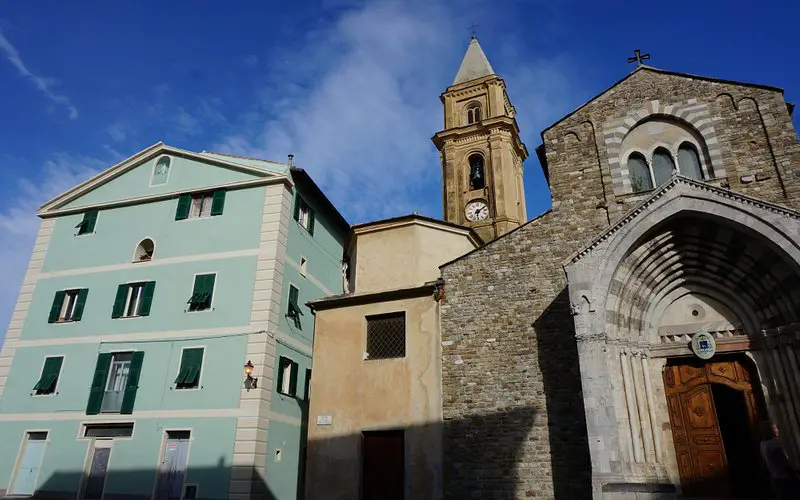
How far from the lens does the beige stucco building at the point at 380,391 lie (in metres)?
13.3

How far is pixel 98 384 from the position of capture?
1705 cm

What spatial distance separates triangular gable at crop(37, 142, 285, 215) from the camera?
1967 cm

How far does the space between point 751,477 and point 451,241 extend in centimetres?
998

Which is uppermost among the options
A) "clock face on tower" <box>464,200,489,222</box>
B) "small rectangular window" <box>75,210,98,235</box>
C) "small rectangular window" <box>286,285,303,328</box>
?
"clock face on tower" <box>464,200,489,222</box>

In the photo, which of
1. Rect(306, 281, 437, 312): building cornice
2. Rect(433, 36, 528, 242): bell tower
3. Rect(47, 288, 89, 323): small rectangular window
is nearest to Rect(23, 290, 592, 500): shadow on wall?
Rect(306, 281, 437, 312): building cornice

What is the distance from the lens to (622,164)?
13961 mm

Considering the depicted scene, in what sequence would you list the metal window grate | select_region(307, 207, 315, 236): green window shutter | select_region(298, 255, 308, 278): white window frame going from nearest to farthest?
1. the metal window grate
2. select_region(298, 255, 308, 278): white window frame
3. select_region(307, 207, 315, 236): green window shutter

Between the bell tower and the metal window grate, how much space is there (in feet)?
53.6

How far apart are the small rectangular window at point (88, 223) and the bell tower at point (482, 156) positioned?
741 inches

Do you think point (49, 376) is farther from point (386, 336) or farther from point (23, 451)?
point (386, 336)

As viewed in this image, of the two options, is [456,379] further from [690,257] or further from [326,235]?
[326,235]

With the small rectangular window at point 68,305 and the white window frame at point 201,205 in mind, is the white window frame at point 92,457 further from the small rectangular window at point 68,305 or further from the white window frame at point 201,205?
the white window frame at point 201,205

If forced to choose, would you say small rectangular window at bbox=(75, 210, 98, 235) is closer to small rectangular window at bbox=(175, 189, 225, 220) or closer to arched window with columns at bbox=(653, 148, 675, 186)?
small rectangular window at bbox=(175, 189, 225, 220)

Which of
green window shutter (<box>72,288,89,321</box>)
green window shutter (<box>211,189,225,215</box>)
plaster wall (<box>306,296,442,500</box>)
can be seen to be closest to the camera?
plaster wall (<box>306,296,442,500</box>)
